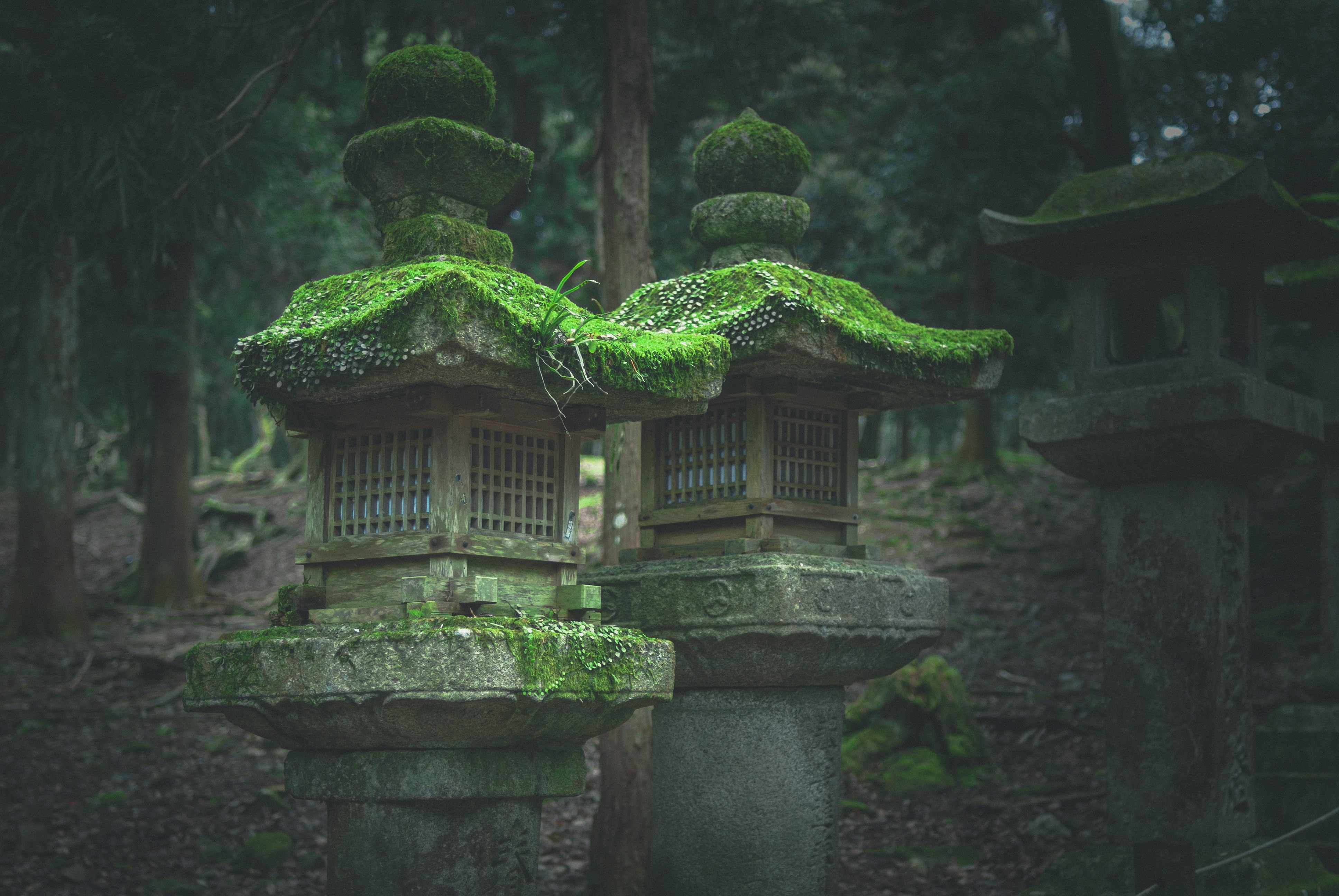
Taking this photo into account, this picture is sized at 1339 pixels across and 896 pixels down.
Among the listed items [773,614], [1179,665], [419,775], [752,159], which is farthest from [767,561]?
[1179,665]

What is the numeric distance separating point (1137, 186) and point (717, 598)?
3.92 meters

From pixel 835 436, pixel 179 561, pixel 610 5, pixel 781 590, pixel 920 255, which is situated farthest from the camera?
pixel 920 255

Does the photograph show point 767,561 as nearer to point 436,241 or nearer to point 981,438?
point 436,241

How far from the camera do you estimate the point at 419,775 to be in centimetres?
456

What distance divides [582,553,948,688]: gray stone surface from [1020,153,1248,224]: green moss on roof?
2812mm

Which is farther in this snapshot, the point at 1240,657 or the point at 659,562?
the point at 1240,657

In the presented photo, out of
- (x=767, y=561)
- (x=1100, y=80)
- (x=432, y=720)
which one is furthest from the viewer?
(x=1100, y=80)

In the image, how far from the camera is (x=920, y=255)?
1558cm

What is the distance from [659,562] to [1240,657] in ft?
12.0

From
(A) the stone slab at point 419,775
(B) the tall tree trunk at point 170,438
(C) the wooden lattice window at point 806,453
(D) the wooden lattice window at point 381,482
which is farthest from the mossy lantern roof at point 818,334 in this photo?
(B) the tall tree trunk at point 170,438

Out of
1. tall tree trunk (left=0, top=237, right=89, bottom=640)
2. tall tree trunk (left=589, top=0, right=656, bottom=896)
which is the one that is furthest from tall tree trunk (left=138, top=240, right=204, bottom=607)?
tall tree trunk (left=589, top=0, right=656, bottom=896)

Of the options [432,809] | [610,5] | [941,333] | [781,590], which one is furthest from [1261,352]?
[432,809]

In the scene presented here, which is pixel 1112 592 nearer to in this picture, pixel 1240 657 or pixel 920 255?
pixel 1240 657

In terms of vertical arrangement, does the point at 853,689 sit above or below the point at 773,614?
below
